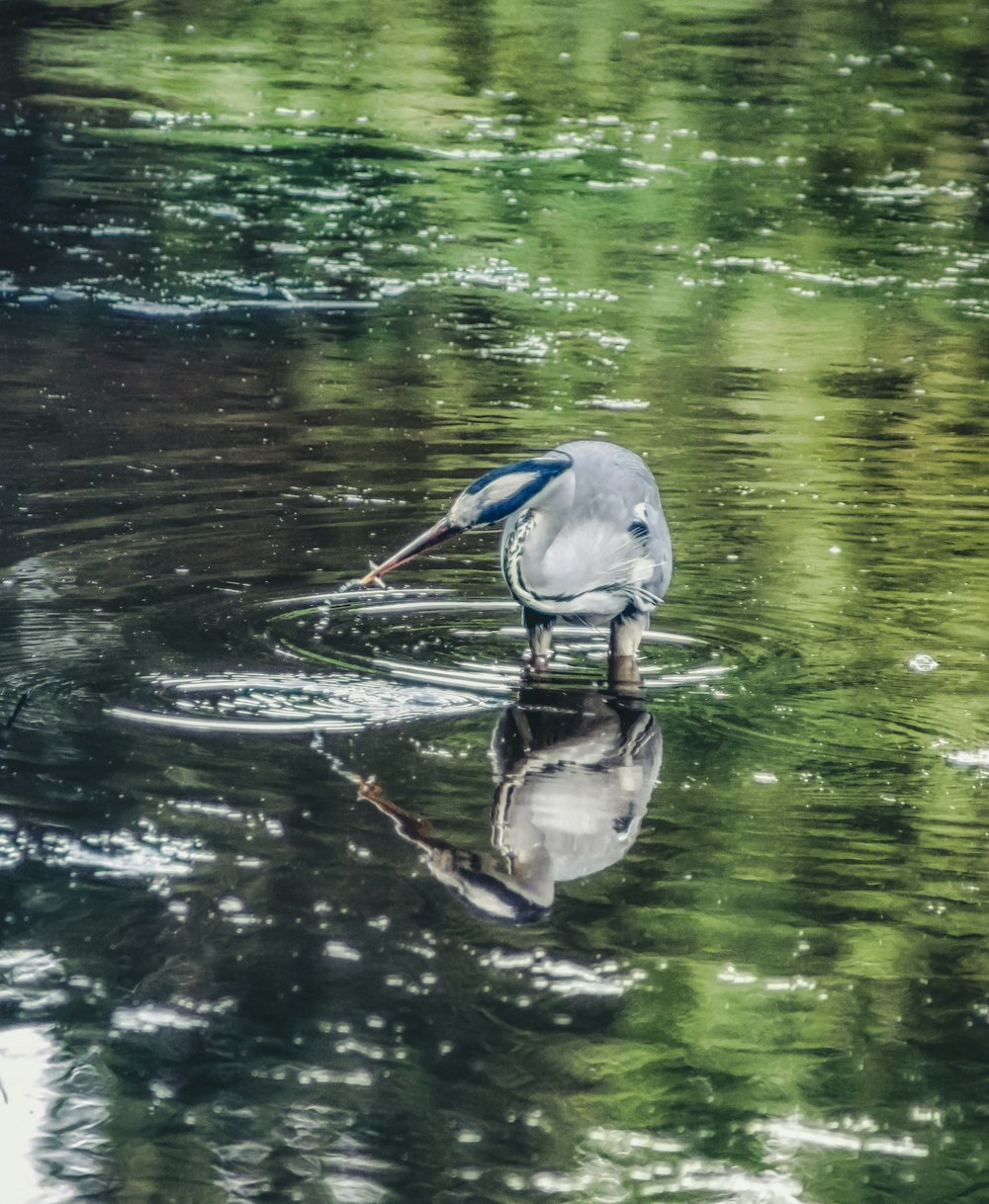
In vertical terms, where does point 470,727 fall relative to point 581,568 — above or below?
below

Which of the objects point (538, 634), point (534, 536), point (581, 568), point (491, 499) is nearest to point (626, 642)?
point (538, 634)

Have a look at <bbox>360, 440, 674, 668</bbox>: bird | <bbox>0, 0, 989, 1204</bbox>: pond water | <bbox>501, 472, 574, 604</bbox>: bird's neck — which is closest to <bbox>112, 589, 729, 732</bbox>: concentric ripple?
<bbox>0, 0, 989, 1204</bbox>: pond water

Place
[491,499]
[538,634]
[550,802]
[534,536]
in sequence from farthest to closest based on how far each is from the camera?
[538,634] → [534,536] → [491,499] → [550,802]

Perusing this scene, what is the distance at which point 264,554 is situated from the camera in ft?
23.9

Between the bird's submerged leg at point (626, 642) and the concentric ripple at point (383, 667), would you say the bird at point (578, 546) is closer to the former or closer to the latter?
the bird's submerged leg at point (626, 642)

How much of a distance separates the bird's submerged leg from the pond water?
0.09 m

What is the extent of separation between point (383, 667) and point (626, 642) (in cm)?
79

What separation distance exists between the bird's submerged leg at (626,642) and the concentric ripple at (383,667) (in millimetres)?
47

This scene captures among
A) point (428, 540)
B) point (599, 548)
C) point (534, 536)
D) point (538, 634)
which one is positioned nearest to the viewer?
point (428, 540)

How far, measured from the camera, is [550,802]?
519cm

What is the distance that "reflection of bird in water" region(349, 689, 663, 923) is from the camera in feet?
15.4

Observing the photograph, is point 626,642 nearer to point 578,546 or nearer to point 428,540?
point 578,546

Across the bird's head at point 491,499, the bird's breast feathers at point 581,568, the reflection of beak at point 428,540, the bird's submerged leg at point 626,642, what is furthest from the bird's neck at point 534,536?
the bird's submerged leg at point 626,642

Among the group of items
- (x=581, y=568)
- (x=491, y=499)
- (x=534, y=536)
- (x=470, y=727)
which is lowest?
(x=470, y=727)
